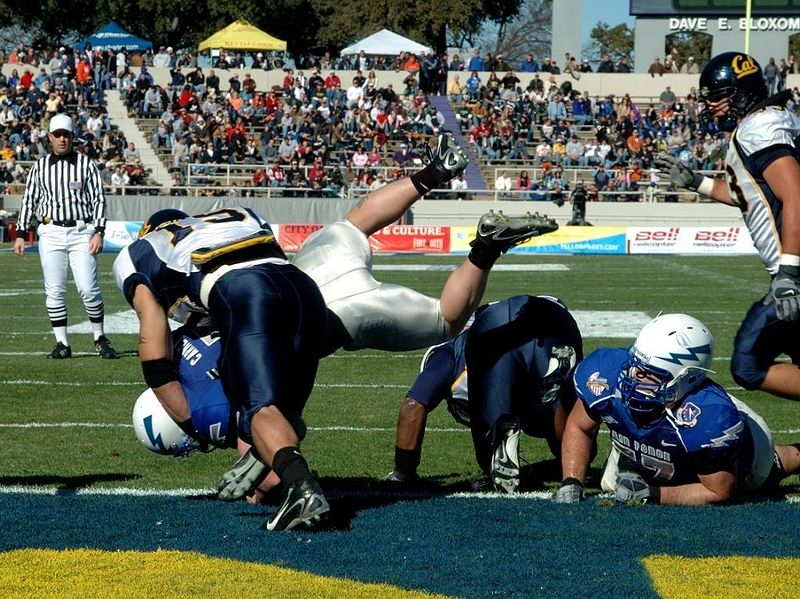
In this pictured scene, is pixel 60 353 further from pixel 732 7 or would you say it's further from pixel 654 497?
pixel 732 7

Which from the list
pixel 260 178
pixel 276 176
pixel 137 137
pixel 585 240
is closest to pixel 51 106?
pixel 137 137

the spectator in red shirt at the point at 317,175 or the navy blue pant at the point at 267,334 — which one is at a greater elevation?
the navy blue pant at the point at 267,334

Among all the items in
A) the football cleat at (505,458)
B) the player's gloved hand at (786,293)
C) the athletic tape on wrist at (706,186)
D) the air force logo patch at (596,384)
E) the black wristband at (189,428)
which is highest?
the athletic tape on wrist at (706,186)

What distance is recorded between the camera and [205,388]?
4.90 meters

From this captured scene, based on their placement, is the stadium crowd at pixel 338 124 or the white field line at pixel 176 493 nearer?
the white field line at pixel 176 493

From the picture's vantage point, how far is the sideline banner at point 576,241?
78.7 feet

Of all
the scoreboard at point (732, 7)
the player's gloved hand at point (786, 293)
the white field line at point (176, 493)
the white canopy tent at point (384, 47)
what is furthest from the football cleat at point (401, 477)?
the white canopy tent at point (384, 47)

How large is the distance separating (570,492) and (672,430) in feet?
1.51

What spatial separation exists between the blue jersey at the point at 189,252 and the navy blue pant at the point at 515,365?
→ 982 mm

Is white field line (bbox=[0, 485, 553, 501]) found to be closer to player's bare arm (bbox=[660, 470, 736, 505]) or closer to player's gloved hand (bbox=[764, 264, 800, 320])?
player's bare arm (bbox=[660, 470, 736, 505])

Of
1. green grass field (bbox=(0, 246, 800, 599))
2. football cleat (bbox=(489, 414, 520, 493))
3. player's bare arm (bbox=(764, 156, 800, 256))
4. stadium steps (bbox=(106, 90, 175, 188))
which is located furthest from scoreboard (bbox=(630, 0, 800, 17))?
football cleat (bbox=(489, 414, 520, 493))

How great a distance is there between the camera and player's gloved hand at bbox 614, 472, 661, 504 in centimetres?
471

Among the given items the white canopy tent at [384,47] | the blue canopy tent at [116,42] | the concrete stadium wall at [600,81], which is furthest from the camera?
the blue canopy tent at [116,42]

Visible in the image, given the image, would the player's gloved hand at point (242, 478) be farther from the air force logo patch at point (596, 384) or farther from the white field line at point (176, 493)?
the air force logo patch at point (596, 384)
